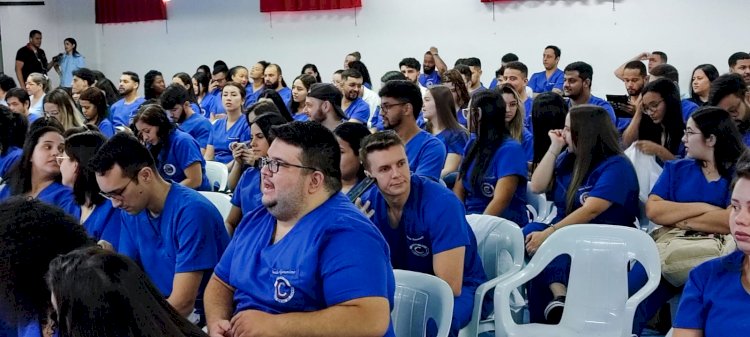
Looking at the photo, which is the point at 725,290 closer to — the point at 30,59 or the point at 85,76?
the point at 85,76

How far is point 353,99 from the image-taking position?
27.5 ft

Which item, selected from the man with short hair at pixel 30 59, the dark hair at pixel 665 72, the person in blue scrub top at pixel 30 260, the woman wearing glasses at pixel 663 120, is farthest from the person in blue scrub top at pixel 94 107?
the man with short hair at pixel 30 59

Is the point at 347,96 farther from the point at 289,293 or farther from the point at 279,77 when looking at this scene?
the point at 289,293

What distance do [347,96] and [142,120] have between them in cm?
347

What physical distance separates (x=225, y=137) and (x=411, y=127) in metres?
2.58

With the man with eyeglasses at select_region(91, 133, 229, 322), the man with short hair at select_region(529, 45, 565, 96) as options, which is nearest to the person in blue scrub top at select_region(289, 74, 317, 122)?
the man with short hair at select_region(529, 45, 565, 96)

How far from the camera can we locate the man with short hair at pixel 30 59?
44.6 ft

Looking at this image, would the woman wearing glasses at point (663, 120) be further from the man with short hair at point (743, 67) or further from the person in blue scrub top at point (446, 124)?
the man with short hair at point (743, 67)

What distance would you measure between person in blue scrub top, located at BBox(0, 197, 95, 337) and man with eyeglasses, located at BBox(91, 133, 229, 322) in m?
0.90

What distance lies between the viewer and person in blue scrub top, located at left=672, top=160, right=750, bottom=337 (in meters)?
2.22

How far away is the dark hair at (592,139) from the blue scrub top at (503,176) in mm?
426

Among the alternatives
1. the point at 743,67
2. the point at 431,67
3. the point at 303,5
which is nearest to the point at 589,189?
the point at 743,67

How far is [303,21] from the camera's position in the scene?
43.6 ft

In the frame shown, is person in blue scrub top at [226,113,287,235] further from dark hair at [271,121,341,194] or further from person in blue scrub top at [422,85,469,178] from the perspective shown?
dark hair at [271,121,341,194]
